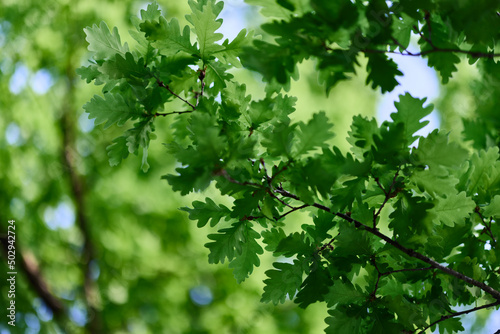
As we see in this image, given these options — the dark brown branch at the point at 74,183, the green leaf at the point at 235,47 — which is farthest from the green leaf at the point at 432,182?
the dark brown branch at the point at 74,183

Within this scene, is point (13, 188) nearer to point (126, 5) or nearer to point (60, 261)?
point (60, 261)

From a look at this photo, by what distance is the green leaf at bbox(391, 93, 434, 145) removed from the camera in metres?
0.99

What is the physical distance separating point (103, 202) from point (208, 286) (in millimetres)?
1344

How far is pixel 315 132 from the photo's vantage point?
928 millimetres

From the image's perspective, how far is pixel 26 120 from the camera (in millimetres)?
4262

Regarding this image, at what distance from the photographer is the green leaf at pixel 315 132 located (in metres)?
0.92

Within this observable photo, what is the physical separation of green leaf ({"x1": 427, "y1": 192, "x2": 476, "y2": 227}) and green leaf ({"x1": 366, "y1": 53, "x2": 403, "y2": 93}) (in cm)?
35

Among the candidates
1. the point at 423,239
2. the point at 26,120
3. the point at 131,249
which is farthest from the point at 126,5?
the point at 423,239

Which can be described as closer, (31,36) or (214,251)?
(214,251)

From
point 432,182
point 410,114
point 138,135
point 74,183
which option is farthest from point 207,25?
point 74,183

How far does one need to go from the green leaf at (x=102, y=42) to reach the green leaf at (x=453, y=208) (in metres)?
0.95

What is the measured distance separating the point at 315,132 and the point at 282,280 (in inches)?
17.1

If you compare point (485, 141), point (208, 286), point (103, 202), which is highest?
point (103, 202)

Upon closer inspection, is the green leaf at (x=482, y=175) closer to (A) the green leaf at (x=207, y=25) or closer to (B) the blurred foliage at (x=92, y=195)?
(A) the green leaf at (x=207, y=25)
